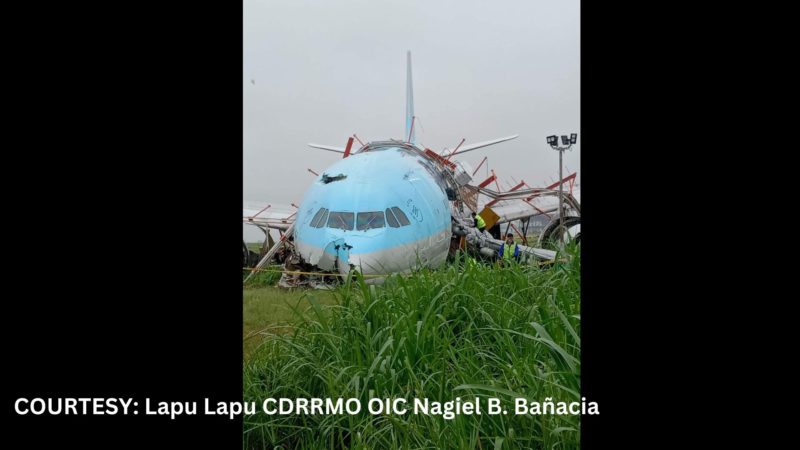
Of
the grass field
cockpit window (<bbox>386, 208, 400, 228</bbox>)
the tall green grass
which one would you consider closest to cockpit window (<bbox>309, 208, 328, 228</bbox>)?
cockpit window (<bbox>386, 208, 400, 228</bbox>)

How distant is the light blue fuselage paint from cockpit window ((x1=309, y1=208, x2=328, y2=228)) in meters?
Answer: 0.06

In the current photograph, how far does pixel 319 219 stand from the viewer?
7219 mm

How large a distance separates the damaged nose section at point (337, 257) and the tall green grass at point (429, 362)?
3.25m

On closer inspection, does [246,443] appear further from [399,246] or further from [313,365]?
[399,246]

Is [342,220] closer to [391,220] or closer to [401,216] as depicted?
[391,220]

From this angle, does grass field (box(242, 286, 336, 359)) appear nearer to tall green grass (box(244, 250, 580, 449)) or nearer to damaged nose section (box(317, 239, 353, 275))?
tall green grass (box(244, 250, 580, 449))

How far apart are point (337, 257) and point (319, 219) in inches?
32.1

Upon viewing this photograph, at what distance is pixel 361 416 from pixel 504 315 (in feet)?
3.86

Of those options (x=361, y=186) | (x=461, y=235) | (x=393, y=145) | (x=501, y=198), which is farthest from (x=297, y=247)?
(x=501, y=198)

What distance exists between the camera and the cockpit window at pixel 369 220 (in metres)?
6.88

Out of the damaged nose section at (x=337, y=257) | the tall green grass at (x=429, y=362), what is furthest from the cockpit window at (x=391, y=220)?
the tall green grass at (x=429, y=362)

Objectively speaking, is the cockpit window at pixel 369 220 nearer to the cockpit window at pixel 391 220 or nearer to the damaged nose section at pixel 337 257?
the cockpit window at pixel 391 220

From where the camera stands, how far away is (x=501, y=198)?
13.3 metres

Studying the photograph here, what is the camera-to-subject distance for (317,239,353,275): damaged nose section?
22.1ft
